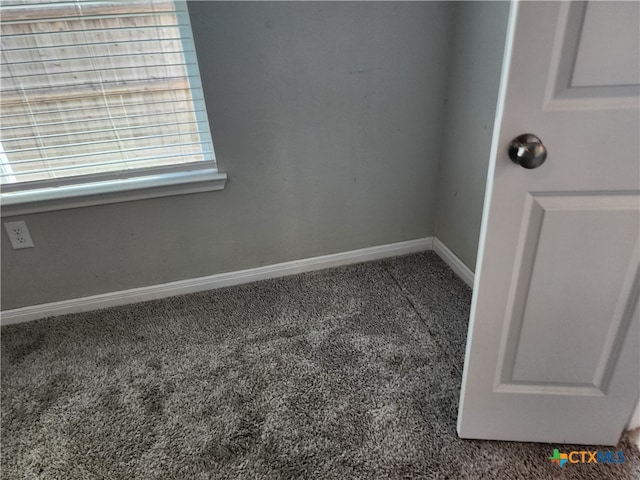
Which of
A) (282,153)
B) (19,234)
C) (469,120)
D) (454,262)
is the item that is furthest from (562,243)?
(19,234)

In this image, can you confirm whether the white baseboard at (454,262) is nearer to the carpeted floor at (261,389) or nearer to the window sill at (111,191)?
the carpeted floor at (261,389)

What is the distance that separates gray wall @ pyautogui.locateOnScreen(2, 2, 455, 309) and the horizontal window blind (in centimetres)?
13

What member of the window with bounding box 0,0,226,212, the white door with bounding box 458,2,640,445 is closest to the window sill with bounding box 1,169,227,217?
the window with bounding box 0,0,226,212

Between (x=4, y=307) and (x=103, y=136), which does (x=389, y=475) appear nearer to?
(x=103, y=136)

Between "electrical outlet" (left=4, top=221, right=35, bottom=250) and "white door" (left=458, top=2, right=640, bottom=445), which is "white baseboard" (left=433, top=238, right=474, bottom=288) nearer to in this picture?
"white door" (left=458, top=2, right=640, bottom=445)

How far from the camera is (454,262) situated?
2.13m

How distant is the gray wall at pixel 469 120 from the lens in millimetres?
1644

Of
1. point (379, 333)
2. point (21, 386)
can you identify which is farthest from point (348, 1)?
point (21, 386)

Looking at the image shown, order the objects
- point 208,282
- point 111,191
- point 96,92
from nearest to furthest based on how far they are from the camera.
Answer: point 96,92, point 111,191, point 208,282

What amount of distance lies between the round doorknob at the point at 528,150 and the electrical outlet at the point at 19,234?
1.93 metres

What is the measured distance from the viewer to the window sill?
1739mm

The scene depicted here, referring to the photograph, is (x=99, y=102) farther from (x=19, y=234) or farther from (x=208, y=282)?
(x=208, y=282)

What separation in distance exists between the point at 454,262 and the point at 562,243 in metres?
1.16

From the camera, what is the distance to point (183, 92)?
176 centimetres
